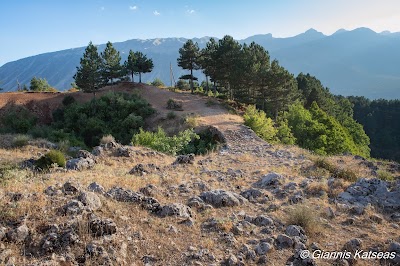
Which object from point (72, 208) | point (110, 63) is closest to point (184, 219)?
point (72, 208)

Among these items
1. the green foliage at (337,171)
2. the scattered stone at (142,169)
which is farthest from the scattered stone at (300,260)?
the green foliage at (337,171)

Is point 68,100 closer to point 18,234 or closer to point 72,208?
point 72,208

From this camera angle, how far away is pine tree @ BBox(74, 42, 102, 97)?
38.4 meters

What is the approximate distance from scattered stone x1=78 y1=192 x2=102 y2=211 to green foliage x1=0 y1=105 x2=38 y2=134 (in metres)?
29.7

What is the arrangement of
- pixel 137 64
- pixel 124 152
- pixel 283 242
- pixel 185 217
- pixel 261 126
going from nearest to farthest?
pixel 283 242
pixel 185 217
pixel 124 152
pixel 261 126
pixel 137 64

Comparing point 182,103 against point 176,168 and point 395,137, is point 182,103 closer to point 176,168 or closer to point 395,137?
point 176,168

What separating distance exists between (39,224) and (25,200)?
3.73 ft

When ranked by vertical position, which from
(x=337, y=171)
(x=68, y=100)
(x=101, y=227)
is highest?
(x=68, y=100)

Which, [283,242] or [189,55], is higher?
[189,55]

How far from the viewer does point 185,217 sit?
7.89 metres

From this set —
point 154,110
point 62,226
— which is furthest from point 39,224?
point 154,110

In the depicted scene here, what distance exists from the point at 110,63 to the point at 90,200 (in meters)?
39.0

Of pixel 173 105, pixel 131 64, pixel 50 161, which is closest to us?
pixel 50 161

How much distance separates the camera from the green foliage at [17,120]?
3272 centimetres
